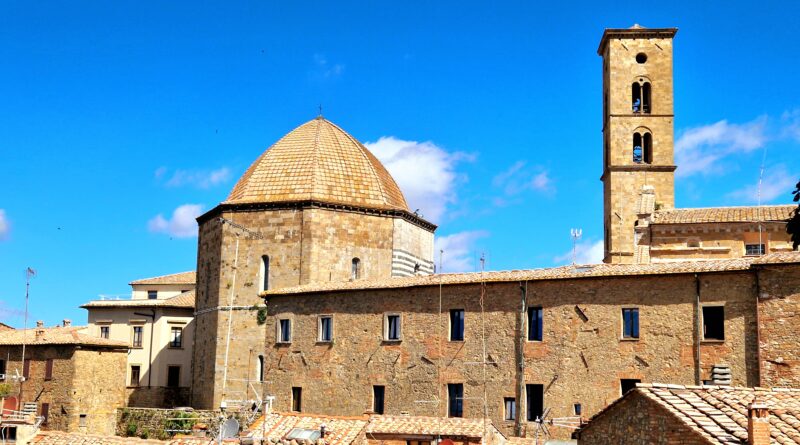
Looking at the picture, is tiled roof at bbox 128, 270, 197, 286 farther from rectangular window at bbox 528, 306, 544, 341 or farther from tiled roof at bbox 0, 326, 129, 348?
rectangular window at bbox 528, 306, 544, 341

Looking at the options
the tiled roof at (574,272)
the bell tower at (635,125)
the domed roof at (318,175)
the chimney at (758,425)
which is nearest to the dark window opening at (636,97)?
the bell tower at (635,125)

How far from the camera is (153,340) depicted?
4778 centimetres

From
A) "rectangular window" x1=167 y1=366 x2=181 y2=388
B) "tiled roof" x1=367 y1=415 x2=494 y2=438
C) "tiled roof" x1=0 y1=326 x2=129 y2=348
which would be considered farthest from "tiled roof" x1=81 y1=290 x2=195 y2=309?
"tiled roof" x1=367 y1=415 x2=494 y2=438

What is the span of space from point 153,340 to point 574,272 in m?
A: 27.6

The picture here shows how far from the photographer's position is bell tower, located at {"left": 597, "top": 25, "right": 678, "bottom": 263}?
144 feet

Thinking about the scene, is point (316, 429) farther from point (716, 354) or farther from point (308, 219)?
point (308, 219)

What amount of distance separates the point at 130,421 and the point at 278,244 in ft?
33.1

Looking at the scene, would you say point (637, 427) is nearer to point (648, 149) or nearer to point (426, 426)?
point (426, 426)

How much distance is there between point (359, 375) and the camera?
3030 centimetres

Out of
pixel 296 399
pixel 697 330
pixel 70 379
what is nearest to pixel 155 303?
pixel 70 379

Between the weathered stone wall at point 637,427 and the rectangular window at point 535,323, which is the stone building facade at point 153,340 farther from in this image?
the weathered stone wall at point 637,427

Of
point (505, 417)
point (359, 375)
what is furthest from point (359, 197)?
point (505, 417)

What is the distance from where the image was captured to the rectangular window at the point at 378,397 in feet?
97.6

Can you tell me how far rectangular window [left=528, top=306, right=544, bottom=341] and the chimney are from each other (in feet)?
46.7
